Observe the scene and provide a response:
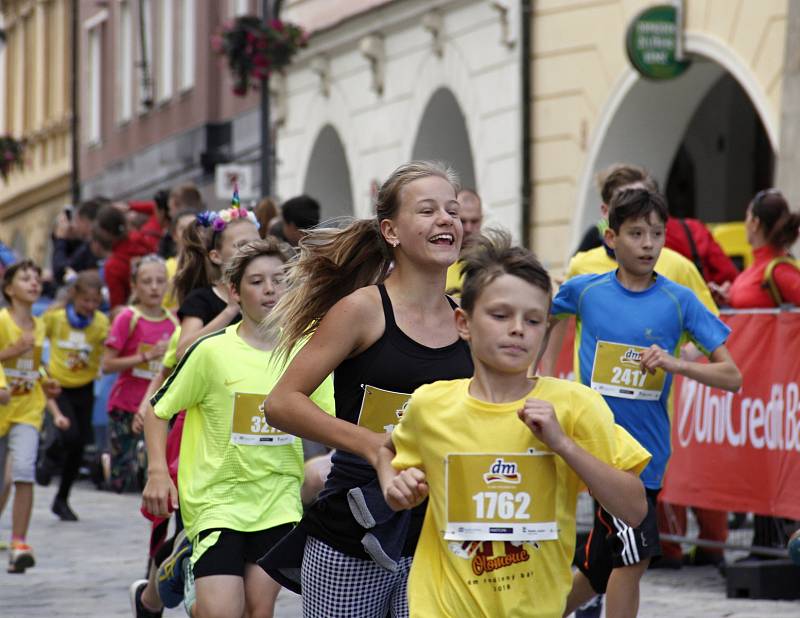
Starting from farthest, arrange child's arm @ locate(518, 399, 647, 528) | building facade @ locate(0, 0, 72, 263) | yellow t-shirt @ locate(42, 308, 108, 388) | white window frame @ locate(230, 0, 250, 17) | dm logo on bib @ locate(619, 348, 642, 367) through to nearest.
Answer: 1. building facade @ locate(0, 0, 72, 263)
2. white window frame @ locate(230, 0, 250, 17)
3. yellow t-shirt @ locate(42, 308, 108, 388)
4. dm logo on bib @ locate(619, 348, 642, 367)
5. child's arm @ locate(518, 399, 647, 528)

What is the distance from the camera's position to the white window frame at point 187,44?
32.2m

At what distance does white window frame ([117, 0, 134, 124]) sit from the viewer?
37.1m

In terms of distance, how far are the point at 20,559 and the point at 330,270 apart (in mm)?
5385

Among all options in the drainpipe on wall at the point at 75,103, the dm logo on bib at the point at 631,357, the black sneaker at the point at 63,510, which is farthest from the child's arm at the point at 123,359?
the drainpipe on wall at the point at 75,103

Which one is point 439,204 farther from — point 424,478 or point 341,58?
point 341,58

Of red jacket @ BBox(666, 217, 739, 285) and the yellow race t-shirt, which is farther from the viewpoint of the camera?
red jacket @ BBox(666, 217, 739, 285)

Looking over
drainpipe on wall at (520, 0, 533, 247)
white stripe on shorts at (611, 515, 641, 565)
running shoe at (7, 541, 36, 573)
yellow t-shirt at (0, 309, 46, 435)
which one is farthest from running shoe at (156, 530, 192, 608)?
drainpipe on wall at (520, 0, 533, 247)

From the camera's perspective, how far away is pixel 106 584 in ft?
32.5

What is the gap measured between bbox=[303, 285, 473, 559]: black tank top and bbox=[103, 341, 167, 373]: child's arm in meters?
7.29

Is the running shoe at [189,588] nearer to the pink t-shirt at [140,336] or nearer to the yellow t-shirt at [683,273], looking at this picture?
the yellow t-shirt at [683,273]

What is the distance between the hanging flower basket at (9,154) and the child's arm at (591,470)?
38320 mm

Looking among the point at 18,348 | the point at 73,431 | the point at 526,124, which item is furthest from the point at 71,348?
the point at 526,124

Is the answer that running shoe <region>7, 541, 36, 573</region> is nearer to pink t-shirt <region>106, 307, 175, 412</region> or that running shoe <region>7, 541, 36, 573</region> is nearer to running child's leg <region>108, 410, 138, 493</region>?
pink t-shirt <region>106, 307, 175, 412</region>

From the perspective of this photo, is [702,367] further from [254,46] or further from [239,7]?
[239,7]
